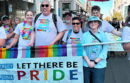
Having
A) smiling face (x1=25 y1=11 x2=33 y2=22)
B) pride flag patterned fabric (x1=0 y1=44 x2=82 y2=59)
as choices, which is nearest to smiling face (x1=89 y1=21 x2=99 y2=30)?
pride flag patterned fabric (x1=0 y1=44 x2=82 y2=59)

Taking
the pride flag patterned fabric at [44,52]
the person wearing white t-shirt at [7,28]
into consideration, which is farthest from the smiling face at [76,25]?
the person wearing white t-shirt at [7,28]

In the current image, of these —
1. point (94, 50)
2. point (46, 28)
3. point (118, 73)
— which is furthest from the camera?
point (118, 73)

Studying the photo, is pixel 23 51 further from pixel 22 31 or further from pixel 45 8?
pixel 45 8

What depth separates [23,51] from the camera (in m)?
2.62

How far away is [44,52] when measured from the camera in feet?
8.50

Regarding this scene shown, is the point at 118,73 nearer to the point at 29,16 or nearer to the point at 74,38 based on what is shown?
the point at 74,38

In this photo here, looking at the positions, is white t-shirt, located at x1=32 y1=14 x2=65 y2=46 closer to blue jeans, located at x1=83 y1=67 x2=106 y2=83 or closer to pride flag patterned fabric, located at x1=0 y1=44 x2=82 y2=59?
pride flag patterned fabric, located at x1=0 y1=44 x2=82 y2=59

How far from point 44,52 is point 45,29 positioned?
23.5 inches

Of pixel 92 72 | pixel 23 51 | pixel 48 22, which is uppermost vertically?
pixel 48 22

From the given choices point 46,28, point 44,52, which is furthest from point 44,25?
point 44,52

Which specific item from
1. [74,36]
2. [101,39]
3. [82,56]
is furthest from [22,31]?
[101,39]

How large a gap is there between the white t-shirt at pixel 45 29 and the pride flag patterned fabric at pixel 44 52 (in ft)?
1.42

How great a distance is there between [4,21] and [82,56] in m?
2.72

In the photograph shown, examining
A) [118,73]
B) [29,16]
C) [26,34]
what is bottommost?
[118,73]
